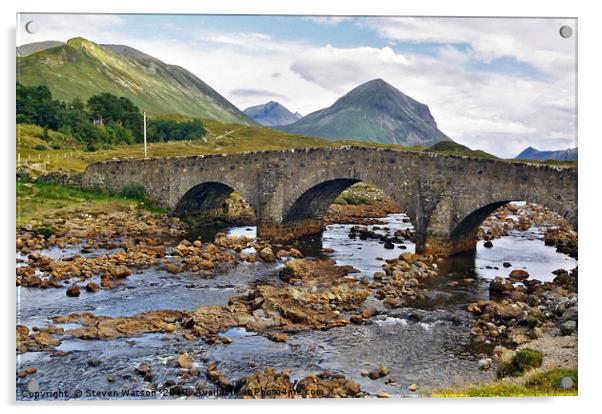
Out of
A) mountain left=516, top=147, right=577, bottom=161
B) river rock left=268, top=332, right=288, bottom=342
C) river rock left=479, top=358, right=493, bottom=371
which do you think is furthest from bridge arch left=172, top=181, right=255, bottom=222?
river rock left=479, top=358, right=493, bottom=371

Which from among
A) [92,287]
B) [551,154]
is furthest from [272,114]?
[92,287]

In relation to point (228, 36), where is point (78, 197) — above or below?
below

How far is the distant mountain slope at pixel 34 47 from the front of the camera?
13.3 meters

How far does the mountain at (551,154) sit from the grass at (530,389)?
435 centimetres

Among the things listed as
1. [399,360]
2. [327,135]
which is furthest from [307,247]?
[399,360]

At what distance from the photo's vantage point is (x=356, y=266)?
2283cm

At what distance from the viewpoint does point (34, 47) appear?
13.8 m

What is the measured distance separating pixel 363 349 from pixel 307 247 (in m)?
12.3

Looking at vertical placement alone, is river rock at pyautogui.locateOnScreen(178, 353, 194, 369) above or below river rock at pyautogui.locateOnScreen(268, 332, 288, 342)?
below

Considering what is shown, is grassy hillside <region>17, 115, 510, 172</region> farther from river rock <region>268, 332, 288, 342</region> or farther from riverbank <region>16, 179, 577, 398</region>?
river rock <region>268, 332, 288, 342</region>

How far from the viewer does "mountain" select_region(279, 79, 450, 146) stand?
15.6 metres

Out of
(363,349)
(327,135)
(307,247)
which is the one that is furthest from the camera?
(307,247)

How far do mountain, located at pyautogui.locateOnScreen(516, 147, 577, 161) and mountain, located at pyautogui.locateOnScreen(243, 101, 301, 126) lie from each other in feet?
18.1
